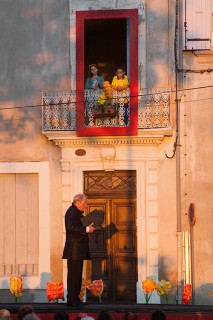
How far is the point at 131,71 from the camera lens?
2623 centimetres

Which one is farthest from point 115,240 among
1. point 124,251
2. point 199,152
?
point 199,152

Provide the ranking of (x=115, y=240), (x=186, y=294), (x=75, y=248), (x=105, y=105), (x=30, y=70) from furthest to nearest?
(x=30, y=70), (x=115, y=240), (x=105, y=105), (x=186, y=294), (x=75, y=248)

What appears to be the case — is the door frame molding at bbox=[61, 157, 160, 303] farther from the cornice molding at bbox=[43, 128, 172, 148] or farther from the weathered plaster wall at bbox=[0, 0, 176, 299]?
the cornice molding at bbox=[43, 128, 172, 148]

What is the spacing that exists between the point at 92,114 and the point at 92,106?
0.55ft

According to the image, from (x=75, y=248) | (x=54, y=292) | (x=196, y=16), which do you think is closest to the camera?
(x=75, y=248)

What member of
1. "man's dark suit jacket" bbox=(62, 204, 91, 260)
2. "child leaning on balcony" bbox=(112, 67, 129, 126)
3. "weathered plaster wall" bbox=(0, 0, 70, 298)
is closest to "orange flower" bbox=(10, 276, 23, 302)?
"weathered plaster wall" bbox=(0, 0, 70, 298)

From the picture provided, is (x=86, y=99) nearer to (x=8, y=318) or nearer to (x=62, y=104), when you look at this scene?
(x=62, y=104)

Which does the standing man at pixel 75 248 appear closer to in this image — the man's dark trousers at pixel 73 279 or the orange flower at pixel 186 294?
the man's dark trousers at pixel 73 279

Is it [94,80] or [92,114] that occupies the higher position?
[94,80]

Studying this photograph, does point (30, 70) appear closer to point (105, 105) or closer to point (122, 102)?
point (105, 105)

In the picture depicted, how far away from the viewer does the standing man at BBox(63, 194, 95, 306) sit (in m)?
20.5

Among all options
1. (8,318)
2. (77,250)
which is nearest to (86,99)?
(77,250)

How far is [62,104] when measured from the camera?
26.4 m

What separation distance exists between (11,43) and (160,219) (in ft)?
15.7
